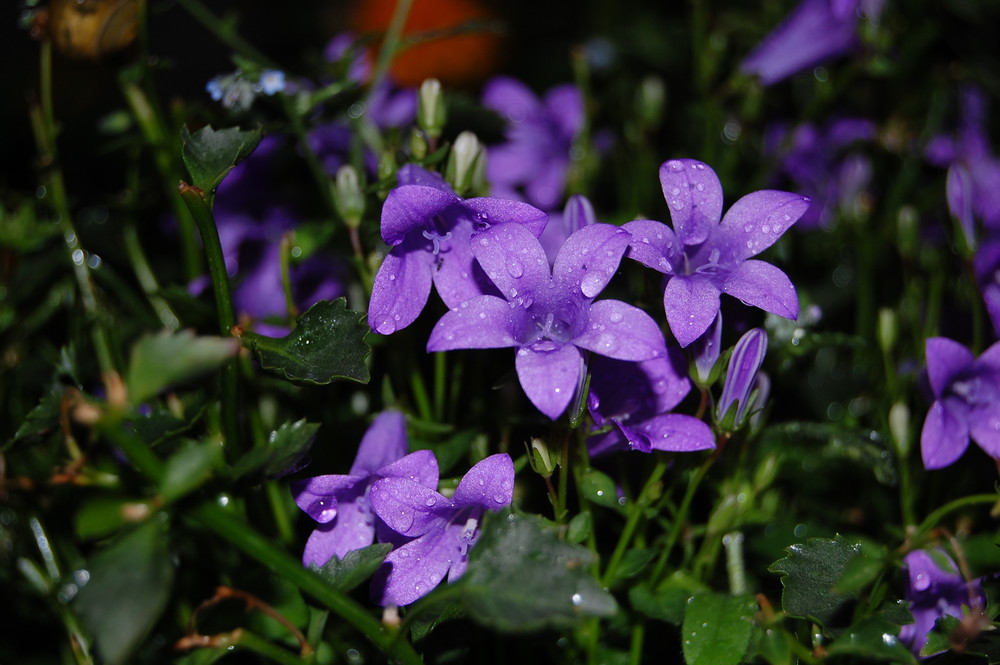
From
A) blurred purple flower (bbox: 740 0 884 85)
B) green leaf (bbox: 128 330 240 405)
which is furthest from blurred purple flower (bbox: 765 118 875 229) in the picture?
green leaf (bbox: 128 330 240 405)

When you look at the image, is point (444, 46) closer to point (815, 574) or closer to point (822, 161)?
point (822, 161)

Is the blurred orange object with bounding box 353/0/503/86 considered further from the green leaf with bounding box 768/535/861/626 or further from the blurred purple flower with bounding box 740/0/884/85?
the green leaf with bounding box 768/535/861/626

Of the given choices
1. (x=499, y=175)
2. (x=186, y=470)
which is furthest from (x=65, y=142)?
(x=186, y=470)

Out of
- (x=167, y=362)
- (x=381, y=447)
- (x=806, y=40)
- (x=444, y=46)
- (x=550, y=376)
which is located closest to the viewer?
(x=167, y=362)

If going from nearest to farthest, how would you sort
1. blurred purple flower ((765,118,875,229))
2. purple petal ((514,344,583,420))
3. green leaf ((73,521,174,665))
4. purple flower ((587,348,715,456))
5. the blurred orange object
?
green leaf ((73,521,174,665))
purple petal ((514,344,583,420))
purple flower ((587,348,715,456))
blurred purple flower ((765,118,875,229))
the blurred orange object

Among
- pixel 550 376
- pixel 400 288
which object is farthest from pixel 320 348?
pixel 550 376

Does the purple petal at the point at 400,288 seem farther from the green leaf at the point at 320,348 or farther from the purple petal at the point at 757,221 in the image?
the purple petal at the point at 757,221

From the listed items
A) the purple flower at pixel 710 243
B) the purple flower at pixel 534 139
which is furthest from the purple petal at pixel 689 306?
the purple flower at pixel 534 139

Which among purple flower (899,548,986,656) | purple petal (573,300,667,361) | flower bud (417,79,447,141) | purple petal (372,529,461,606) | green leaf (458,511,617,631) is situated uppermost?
flower bud (417,79,447,141)
